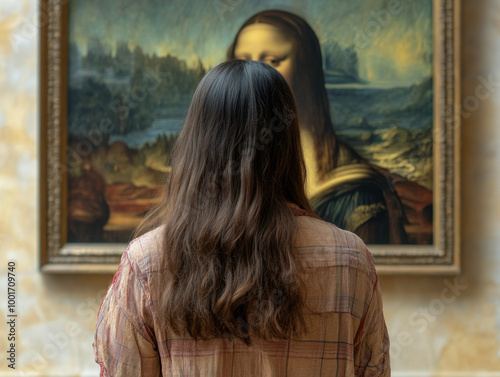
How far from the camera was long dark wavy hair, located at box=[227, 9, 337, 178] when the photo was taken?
3.93 meters

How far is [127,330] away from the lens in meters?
1.51

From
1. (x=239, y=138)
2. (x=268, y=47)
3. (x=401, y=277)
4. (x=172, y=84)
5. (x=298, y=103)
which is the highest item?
(x=268, y=47)

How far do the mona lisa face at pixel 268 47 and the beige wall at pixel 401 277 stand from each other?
1285 mm

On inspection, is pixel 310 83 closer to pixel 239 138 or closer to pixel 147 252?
pixel 239 138

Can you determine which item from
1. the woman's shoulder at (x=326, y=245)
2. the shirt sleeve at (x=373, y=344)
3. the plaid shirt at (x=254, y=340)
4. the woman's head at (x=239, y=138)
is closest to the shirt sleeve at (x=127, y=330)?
the plaid shirt at (x=254, y=340)

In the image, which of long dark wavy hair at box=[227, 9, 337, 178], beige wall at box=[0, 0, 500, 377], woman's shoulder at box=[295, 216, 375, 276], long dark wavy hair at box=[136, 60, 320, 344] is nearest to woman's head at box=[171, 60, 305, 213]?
long dark wavy hair at box=[136, 60, 320, 344]

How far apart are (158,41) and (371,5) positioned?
1.56m

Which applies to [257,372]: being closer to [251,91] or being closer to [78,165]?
[251,91]

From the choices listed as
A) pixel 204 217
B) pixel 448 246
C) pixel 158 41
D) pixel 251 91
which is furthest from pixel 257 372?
pixel 158 41

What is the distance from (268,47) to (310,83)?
0.40 metres

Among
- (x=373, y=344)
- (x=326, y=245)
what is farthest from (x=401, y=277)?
(x=326, y=245)

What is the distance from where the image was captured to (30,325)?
4.11 m

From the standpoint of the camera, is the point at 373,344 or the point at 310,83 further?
the point at 310,83

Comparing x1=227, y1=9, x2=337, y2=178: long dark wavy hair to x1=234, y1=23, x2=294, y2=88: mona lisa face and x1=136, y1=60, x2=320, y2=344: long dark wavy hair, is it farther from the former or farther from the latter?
x1=136, y1=60, x2=320, y2=344: long dark wavy hair
